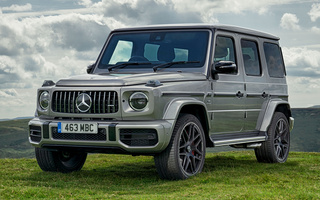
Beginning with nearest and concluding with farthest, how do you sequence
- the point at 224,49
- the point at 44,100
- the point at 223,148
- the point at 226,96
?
1. the point at 44,100
2. the point at 226,96
3. the point at 224,49
4. the point at 223,148

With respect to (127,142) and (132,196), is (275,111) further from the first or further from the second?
(132,196)

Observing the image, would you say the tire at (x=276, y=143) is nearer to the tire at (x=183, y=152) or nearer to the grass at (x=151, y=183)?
the grass at (x=151, y=183)

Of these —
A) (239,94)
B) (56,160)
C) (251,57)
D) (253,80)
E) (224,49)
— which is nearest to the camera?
(56,160)

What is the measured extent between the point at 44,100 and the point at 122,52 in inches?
69.5

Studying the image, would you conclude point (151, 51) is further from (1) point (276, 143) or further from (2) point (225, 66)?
(1) point (276, 143)

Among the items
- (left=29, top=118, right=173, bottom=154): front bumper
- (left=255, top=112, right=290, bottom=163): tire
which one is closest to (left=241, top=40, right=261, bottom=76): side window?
(left=255, top=112, right=290, bottom=163): tire

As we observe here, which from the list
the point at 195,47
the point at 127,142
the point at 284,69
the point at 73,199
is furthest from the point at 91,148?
the point at 284,69

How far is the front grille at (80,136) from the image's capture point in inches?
281

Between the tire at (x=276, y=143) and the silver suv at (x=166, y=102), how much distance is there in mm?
23

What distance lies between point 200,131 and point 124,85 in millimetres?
1518

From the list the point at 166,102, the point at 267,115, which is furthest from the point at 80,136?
the point at 267,115

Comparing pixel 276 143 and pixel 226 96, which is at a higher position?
pixel 226 96

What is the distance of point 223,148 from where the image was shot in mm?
125375

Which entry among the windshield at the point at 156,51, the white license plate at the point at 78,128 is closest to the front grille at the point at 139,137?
the white license plate at the point at 78,128
